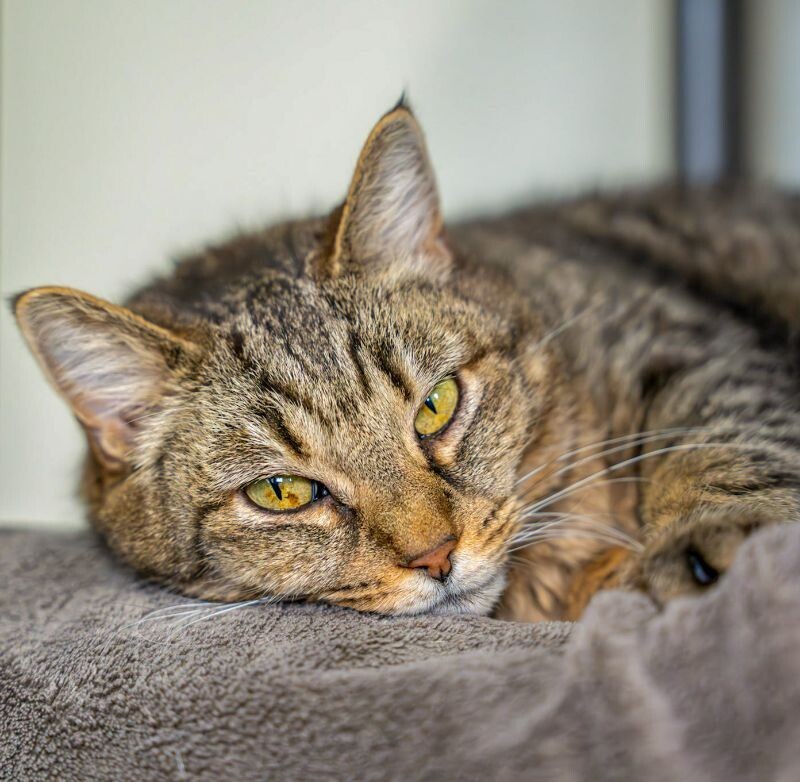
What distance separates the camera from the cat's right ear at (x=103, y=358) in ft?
4.19

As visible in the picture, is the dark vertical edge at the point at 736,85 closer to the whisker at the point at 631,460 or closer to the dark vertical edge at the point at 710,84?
the dark vertical edge at the point at 710,84

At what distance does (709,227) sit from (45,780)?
194 cm

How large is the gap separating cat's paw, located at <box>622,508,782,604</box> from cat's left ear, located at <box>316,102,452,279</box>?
0.65 metres

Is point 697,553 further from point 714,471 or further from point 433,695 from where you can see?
point 433,695

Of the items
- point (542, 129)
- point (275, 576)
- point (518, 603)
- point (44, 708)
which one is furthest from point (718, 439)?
point (542, 129)

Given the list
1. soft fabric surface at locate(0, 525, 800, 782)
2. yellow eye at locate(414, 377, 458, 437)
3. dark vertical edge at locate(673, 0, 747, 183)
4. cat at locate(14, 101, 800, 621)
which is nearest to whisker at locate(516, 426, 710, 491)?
cat at locate(14, 101, 800, 621)

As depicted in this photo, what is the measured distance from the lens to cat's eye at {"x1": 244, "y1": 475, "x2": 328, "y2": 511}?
4.20 ft

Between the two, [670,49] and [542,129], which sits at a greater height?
[670,49]

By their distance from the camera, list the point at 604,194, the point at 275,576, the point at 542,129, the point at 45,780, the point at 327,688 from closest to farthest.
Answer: the point at 327,688
the point at 45,780
the point at 275,576
the point at 604,194
the point at 542,129

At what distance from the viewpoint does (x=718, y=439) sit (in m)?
1.35

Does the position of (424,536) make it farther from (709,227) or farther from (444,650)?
(709,227)

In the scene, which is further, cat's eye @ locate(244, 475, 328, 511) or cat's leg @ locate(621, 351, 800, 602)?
cat's eye @ locate(244, 475, 328, 511)

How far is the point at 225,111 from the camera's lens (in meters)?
2.71

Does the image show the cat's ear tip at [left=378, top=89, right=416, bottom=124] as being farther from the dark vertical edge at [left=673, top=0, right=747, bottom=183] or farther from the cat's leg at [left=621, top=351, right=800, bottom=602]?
the dark vertical edge at [left=673, top=0, right=747, bottom=183]
